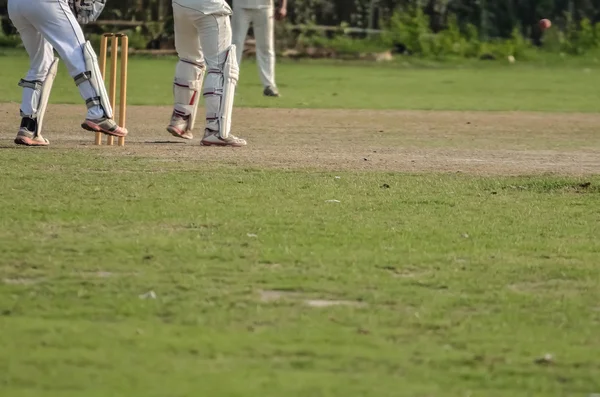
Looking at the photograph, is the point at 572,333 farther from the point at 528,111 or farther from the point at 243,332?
the point at 528,111

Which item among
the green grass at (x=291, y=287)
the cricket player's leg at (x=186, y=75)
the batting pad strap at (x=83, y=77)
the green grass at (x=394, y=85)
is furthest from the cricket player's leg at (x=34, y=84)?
the green grass at (x=394, y=85)

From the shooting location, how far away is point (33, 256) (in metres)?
6.71

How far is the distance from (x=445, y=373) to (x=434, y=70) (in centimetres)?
2417

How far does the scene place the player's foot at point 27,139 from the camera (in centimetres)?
1202

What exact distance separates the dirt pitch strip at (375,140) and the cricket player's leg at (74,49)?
417 millimetres

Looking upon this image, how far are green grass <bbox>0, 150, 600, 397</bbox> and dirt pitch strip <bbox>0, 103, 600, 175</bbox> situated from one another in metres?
1.65

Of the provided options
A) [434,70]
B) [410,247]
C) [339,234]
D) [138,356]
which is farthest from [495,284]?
[434,70]

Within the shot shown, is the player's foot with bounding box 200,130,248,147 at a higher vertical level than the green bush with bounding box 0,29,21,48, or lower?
higher

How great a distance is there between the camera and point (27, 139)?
1204 cm

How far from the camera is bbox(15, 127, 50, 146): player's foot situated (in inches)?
473

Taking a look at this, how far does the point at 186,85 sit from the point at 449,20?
2294 centimetres

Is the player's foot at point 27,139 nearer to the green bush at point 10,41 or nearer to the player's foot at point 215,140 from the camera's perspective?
the player's foot at point 215,140

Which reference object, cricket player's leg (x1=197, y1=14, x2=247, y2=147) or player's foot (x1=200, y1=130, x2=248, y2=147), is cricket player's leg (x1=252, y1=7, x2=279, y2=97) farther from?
cricket player's leg (x1=197, y1=14, x2=247, y2=147)

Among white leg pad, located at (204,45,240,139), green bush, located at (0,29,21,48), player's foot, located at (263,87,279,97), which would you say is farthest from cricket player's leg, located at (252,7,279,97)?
green bush, located at (0,29,21,48)
